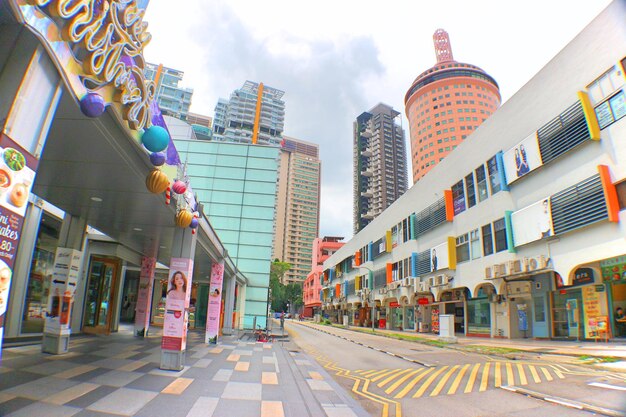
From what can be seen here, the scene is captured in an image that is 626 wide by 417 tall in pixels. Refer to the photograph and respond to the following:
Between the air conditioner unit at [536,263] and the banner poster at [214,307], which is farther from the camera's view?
the air conditioner unit at [536,263]

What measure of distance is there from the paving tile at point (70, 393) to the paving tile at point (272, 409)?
11.3ft

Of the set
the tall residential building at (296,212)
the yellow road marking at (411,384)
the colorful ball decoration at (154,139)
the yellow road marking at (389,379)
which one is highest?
the tall residential building at (296,212)

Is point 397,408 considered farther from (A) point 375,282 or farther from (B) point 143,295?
(A) point 375,282

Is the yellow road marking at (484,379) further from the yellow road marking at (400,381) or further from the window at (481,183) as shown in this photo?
the window at (481,183)

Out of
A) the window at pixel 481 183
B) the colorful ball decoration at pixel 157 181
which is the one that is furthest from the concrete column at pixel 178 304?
the window at pixel 481 183

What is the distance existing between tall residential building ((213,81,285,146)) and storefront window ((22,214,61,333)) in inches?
4433

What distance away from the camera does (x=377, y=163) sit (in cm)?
13838

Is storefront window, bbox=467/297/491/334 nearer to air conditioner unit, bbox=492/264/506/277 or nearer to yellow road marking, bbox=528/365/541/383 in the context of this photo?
air conditioner unit, bbox=492/264/506/277

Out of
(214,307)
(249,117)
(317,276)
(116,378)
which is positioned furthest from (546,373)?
(249,117)

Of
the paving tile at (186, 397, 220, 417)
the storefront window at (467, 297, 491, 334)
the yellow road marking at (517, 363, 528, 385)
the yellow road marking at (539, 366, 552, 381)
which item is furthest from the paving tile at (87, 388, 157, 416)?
the storefront window at (467, 297, 491, 334)

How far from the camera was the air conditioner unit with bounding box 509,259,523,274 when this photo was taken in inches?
782

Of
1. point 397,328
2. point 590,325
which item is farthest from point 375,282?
point 590,325

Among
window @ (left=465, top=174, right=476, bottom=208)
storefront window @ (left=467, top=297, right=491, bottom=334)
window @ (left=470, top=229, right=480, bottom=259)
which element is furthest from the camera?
window @ (left=465, top=174, right=476, bottom=208)

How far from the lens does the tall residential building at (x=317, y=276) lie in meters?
90.5
